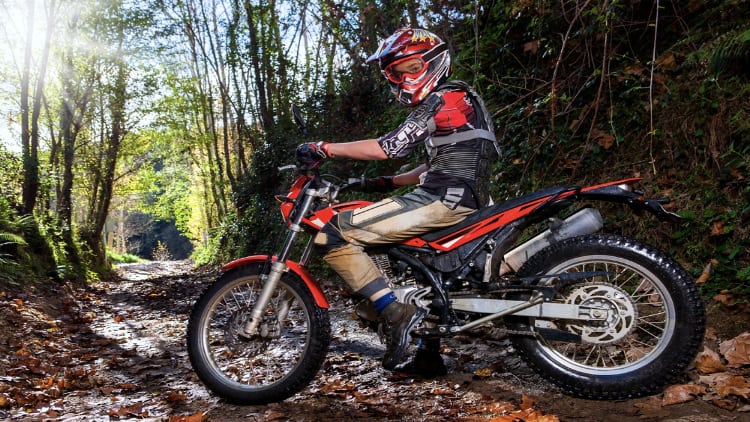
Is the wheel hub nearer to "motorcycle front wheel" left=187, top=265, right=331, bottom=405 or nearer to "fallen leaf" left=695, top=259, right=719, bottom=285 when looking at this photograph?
"fallen leaf" left=695, top=259, right=719, bottom=285

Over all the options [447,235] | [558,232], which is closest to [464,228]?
[447,235]

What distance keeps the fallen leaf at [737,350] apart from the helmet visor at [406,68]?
8.24 feet

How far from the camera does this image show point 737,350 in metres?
3.06

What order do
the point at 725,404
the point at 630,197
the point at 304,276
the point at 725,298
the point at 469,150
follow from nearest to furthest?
the point at 725,404
the point at 630,197
the point at 469,150
the point at 304,276
the point at 725,298

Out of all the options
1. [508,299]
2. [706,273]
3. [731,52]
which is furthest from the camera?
[731,52]

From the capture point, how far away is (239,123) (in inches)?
704

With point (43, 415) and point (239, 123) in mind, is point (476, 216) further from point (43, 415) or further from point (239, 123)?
point (239, 123)

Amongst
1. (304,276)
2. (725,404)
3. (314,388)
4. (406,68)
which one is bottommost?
(314,388)

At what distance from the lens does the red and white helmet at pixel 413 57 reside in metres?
3.21

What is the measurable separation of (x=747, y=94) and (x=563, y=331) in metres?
2.85

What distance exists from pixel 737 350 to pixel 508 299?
1.40 metres

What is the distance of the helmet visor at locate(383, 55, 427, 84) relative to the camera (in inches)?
127

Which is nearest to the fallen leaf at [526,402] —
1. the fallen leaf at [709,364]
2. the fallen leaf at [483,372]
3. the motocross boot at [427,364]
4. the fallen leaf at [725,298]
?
the fallen leaf at [483,372]

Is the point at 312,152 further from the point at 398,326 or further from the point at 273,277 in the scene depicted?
the point at 398,326
